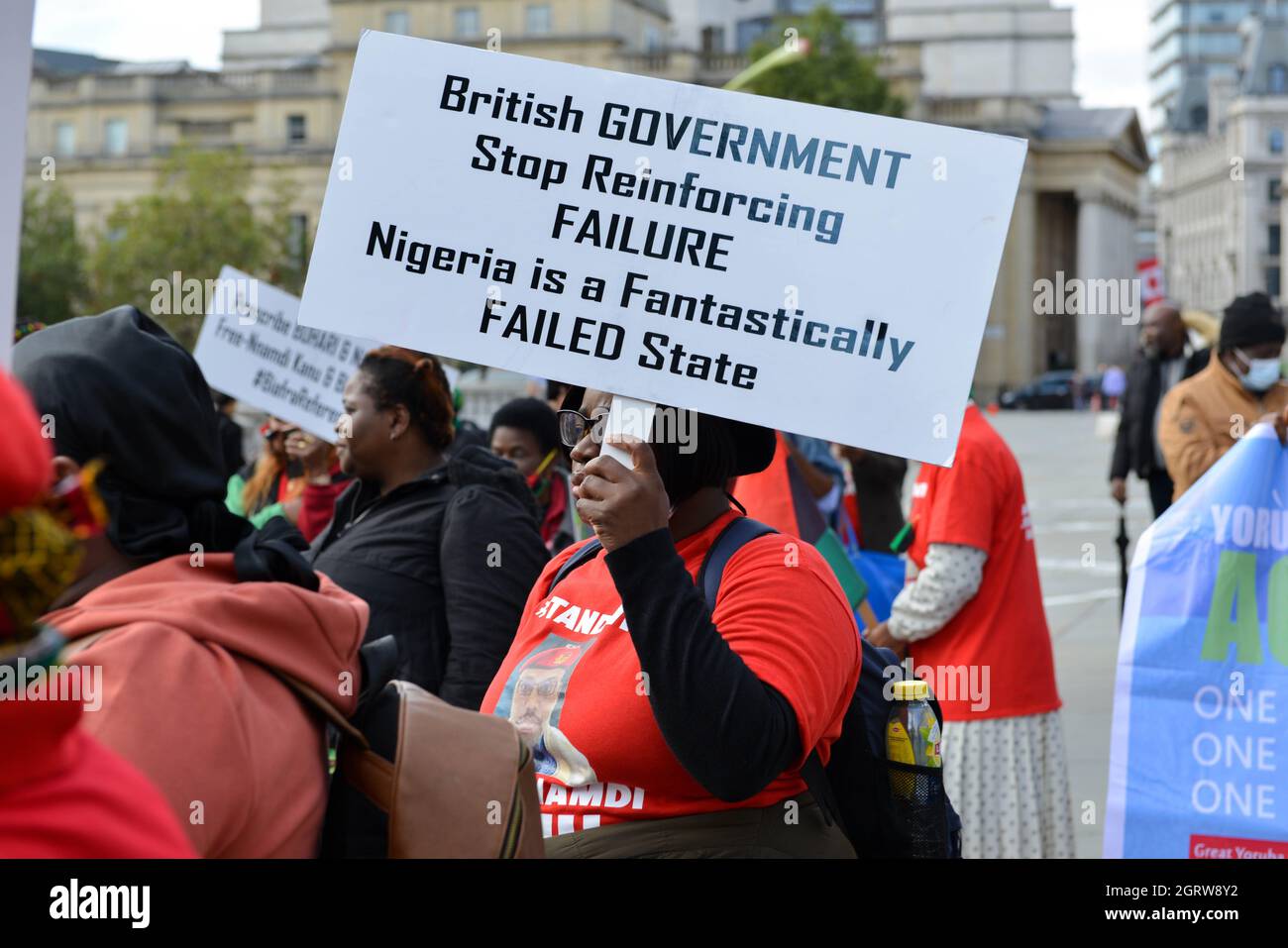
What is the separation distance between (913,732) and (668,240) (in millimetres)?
924

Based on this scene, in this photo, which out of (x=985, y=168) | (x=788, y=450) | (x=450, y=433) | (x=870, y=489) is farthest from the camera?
(x=870, y=489)

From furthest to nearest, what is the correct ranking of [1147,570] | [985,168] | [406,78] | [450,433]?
[450,433]
[1147,570]
[406,78]
[985,168]

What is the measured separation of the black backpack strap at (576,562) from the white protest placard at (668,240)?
1.27 feet

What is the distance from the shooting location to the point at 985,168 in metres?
2.81

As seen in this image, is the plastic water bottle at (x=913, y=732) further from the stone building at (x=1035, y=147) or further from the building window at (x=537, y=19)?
the building window at (x=537, y=19)

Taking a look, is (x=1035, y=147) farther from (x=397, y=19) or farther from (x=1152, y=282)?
(x=1152, y=282)

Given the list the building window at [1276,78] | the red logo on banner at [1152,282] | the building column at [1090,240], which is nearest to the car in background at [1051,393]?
the building column at [1090,240]

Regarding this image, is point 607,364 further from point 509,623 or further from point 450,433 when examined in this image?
point 450,433

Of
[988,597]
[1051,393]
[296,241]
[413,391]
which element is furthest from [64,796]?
[1051,393]

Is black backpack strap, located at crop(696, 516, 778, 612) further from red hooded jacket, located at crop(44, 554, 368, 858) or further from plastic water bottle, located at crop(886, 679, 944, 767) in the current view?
red hooded jacket, located at crop(44, 554, 368, 858)

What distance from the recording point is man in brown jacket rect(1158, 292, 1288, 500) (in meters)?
7.32

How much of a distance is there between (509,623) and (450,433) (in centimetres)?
76

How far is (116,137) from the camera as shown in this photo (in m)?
95.1
